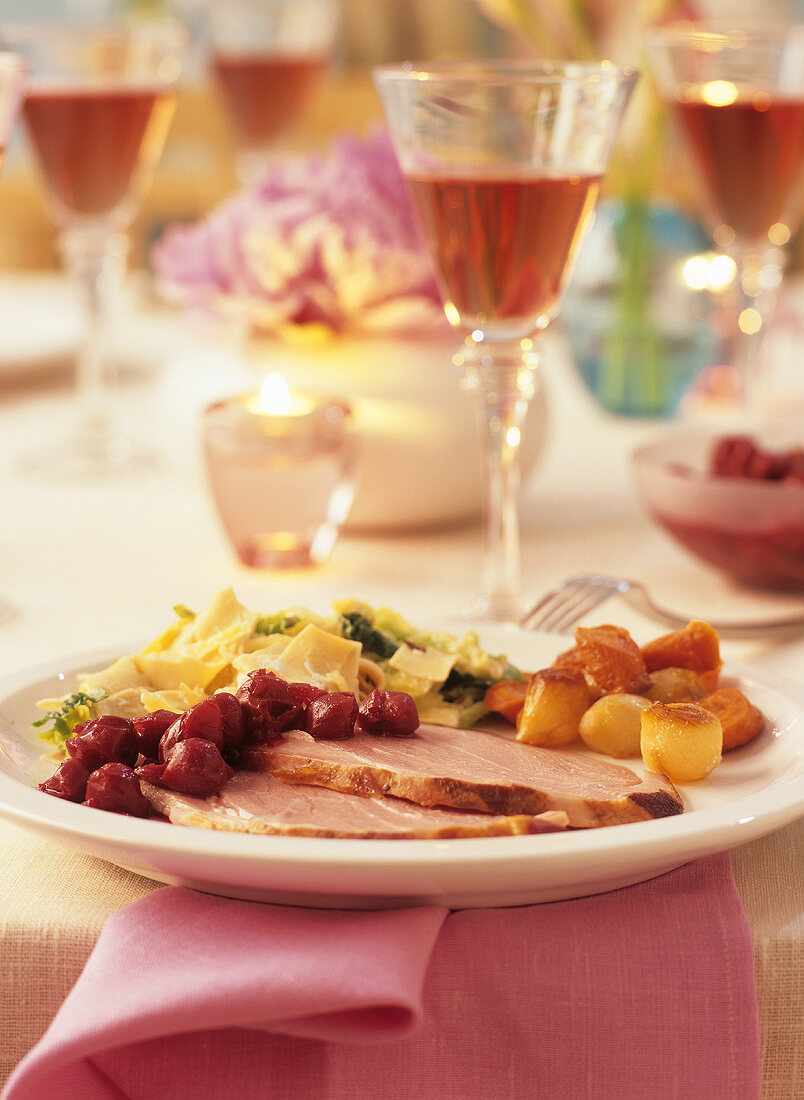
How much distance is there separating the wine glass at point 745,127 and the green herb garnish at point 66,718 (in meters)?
1.25

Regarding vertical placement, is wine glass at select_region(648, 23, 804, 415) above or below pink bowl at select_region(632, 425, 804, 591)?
above

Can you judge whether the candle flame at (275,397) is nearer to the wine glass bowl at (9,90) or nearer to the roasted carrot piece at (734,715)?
the wine glass bowl at (9,90)

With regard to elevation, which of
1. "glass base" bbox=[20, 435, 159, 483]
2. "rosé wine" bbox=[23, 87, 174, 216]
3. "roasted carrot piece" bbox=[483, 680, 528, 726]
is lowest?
"glass base" bbox=[20, 435, 159, 483]

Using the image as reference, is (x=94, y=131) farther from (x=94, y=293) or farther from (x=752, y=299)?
(x=752, y=299)

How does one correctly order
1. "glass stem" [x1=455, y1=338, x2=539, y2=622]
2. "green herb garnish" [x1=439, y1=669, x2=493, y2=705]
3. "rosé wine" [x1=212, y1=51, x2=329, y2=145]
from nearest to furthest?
"green herb garnish" [x1=439, y1=669, x2=493, y2=705] < "glass stem" [x1=455, y1=338, x2=539, y2=622] < "rosé wine" [x1=212, y1=51, x2=329, y2=145]

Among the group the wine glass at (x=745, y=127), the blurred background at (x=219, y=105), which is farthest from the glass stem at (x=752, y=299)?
the blurred background at (x=219, y=105)

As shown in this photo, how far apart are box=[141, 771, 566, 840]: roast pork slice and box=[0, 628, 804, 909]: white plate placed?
2 cm

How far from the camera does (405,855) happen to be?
71cm

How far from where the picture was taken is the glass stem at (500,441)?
1328mm

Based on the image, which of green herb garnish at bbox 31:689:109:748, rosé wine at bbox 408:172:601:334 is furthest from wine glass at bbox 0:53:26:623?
green herb garnish at bbox 31:689:109:748

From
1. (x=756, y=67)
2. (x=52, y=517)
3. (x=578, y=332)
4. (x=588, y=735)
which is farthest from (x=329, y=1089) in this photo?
(x=578, y=332)

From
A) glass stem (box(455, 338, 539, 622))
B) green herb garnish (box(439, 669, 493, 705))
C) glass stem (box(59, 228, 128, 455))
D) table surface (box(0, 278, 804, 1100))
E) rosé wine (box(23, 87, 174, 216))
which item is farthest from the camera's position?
glass stem (box(59, 228, 128, 455))

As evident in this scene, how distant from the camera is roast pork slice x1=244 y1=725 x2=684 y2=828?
2.62ft

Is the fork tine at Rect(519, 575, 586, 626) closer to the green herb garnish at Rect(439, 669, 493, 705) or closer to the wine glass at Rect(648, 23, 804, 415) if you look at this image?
the green herb garnish at Rect(439, 669, 493, 705)
